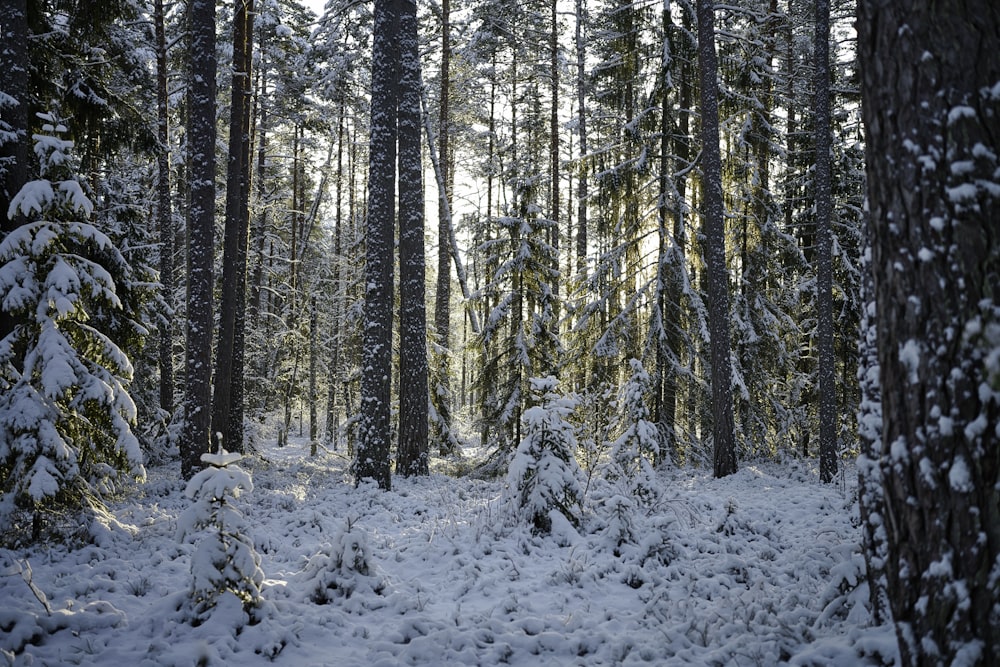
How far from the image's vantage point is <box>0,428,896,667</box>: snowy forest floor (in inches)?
173

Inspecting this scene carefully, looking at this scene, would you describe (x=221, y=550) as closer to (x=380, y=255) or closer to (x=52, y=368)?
(x=52, y=368)

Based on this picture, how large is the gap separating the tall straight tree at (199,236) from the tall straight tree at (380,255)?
2976mm

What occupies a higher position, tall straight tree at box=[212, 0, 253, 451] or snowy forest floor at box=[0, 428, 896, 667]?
Answer: tall straight tree at box=[212, 0, 253, 451]

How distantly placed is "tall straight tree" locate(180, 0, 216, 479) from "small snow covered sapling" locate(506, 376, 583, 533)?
6.41 meters

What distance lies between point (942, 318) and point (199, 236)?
11.1m

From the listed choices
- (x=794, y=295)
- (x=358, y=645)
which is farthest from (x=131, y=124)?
(x=794, y=295)

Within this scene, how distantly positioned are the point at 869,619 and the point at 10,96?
12363 millimetres

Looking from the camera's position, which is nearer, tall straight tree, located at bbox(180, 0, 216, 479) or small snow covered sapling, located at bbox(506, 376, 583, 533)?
small snow covered sapling, located at bbox(506, 376, 583, 533)

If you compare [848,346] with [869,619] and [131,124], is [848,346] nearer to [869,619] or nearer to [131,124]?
[869,619]

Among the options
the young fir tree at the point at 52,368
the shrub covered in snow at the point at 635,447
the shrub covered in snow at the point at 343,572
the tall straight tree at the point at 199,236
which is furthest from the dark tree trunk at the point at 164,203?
the shrub covered in snow at the point at 635,447

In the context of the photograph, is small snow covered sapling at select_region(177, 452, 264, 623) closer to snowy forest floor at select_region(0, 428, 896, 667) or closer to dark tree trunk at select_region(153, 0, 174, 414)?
snowy forest floor at select_region(0, 428, 896, 667)

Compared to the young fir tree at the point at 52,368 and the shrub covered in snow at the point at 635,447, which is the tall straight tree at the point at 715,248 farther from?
the young fir tree at the point at 52,368

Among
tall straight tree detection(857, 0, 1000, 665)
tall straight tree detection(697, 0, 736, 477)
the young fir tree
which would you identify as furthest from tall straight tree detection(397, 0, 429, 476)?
tall straight tree detection(857, 0, 1000, 665)

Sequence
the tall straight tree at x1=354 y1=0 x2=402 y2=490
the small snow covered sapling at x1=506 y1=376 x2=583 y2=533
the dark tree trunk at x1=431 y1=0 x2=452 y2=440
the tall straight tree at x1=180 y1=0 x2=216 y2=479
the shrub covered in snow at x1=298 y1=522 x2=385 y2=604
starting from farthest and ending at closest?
1. the dark tree trunk at x1=431 y1=0 x2=452 y2=440
2. the tall straight tree at x1=354 y1=0 x2=402 y2=490
3. the tall straight tree at x1=180 y1=0 x2=216 y2=479
4. the small snow covered sapling at x1=506 y1=376 x2=583 y2=533
5. the shrub covered in snow at x1=298 y1=522 x2=385 y2=604
